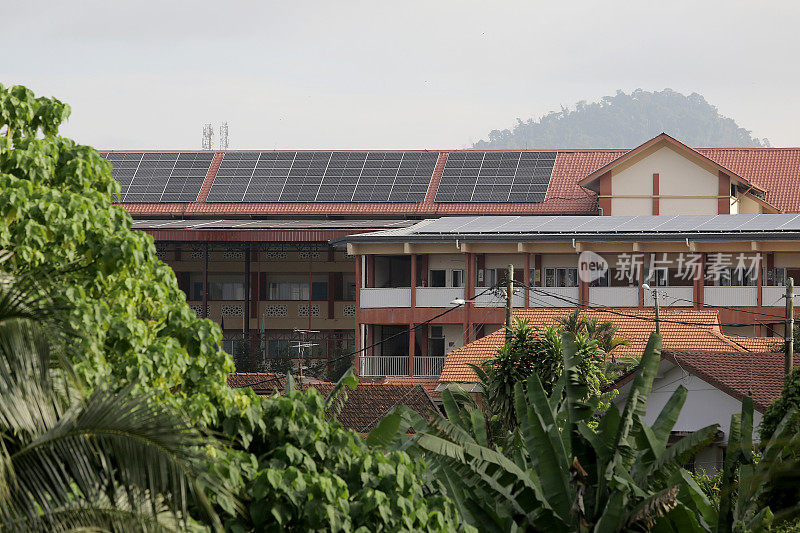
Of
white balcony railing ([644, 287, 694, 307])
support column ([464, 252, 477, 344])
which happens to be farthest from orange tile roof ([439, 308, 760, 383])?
support column ([464, 252, 477, 344])

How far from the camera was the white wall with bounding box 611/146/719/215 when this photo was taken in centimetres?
5747

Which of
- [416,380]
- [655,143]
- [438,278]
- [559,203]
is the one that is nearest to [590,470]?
[416,380]

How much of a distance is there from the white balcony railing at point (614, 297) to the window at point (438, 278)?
6.95 m

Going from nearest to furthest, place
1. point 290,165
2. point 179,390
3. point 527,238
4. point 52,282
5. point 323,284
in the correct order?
point 52,282 < point 179,390 < point 527,238 < point 323,284 < point 290,165

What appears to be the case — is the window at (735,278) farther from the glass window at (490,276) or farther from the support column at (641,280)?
the glass window at (490,276)

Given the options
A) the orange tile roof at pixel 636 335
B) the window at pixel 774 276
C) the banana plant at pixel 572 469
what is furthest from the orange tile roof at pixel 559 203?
the banana plant at pixel 572 469

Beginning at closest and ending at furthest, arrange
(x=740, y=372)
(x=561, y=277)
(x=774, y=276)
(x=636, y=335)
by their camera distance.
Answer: (x=740, y=372) < (x=636, y=335) < (x=774, y=276) < (x=561, y=277)

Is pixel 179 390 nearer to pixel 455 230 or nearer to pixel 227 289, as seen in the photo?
pixel 455 230

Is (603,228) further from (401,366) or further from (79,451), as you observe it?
(79,451)

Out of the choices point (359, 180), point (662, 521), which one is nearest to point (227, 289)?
point (359, 180)

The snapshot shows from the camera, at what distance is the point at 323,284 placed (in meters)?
61.6

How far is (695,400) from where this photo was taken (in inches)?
1072

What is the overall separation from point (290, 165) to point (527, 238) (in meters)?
21.4

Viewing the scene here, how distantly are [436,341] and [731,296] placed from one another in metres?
13.1
